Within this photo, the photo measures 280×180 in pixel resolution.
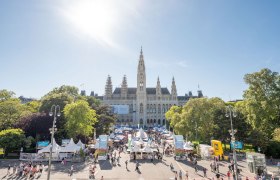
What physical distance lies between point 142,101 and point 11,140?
98.3m

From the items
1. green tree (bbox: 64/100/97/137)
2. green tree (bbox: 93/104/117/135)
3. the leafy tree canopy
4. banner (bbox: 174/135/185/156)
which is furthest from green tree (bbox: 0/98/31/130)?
the leafy tree canopy

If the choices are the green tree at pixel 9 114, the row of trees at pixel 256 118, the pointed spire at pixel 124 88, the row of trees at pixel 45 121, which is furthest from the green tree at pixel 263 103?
the pointed spire at pixel 124 88

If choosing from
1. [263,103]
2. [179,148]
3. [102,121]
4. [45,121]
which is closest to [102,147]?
[179,148]

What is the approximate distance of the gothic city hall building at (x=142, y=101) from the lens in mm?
128375

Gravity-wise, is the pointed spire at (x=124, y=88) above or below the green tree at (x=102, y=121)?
above

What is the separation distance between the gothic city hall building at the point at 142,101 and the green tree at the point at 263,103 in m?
90.9

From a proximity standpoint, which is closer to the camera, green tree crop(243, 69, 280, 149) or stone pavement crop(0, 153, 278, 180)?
stone pavement crop(0, 153, 278, 180)

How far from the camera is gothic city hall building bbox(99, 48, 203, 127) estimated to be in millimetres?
128375

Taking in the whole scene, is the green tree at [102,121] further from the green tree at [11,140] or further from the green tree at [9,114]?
the green tree at [11,140]

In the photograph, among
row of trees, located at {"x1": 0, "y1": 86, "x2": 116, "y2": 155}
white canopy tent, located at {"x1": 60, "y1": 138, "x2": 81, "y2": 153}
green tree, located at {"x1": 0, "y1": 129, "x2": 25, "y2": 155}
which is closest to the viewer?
green tree, located at {"x1": 0, "y1": 129, "x2": 25, "y2": 155}

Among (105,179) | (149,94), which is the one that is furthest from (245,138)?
(149,94)

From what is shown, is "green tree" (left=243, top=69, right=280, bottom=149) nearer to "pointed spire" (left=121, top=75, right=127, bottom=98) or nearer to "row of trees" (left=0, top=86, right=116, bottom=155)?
"row of trees" (left=0, top=86, right=116, bottom=155)

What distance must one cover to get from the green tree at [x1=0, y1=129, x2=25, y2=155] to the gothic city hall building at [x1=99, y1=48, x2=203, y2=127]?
93.2m

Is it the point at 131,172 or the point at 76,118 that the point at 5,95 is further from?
the point at 131,172
